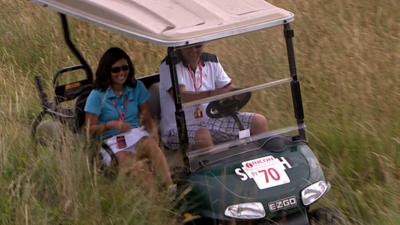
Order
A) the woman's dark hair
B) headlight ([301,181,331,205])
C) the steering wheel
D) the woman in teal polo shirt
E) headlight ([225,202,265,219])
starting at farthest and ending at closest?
the woman's dark hair
the woman in teal polo shirt
the steering wheel
headlight ([301,181,331,205])
headlight ([225,202,265,219])

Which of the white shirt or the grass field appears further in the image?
the white shirt

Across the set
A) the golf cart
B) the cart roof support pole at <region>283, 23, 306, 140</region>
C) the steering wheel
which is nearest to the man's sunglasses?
the golf cart

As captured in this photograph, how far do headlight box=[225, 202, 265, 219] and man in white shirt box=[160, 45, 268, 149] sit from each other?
1.72 ft

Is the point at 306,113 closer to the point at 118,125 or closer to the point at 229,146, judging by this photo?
the point at 229,146

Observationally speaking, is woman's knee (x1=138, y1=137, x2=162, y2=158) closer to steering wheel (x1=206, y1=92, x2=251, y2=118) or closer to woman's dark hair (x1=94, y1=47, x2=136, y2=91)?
steering wheel (x1=206, y1=92, x2=251, y2=118)

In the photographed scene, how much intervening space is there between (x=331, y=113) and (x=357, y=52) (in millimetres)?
1143

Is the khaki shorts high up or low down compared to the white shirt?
down

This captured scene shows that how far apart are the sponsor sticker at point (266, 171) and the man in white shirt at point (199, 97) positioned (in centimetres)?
29

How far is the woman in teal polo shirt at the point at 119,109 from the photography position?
5.93 meters

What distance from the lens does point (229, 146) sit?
5.71m

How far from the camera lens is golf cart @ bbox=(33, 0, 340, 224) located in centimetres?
532

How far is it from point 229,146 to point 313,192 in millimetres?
631

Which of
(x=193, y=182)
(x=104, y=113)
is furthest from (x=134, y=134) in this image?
(x=193, y=182)

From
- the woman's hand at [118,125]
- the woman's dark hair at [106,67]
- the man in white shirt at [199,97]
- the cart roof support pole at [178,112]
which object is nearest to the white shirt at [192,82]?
the man in white shirt at [199,97]
